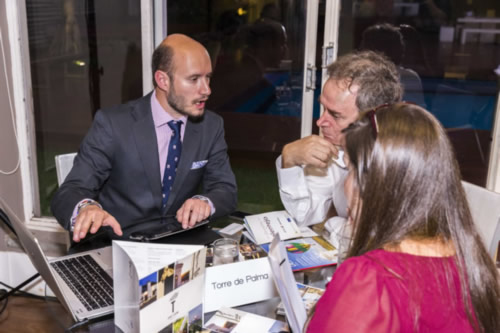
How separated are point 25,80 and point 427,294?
8.95 feet

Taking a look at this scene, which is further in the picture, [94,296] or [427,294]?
[94,296]

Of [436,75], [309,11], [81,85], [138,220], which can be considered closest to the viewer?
[138,220]

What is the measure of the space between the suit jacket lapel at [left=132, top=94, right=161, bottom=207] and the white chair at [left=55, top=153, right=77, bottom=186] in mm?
325

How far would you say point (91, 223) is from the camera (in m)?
1.60

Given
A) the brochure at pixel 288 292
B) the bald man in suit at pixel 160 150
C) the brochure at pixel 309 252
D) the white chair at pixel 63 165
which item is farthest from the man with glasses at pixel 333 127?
the white chair at pixel 63 165

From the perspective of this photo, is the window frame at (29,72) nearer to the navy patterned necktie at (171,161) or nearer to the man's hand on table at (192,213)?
the navy patterned necktie at (171,161)

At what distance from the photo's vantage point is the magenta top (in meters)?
0.90

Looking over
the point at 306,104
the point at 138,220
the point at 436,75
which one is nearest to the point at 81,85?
the point at 306,104

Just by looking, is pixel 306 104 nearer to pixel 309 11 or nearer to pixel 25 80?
pixel 309 11

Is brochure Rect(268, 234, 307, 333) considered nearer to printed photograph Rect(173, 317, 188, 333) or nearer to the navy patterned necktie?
printed photograph Rect(173, 317, 188, 333)

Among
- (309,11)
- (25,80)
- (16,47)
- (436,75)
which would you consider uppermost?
(309,11)

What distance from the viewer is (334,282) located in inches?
37.5

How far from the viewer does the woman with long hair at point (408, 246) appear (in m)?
0.91

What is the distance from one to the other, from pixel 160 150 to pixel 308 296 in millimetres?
1104
